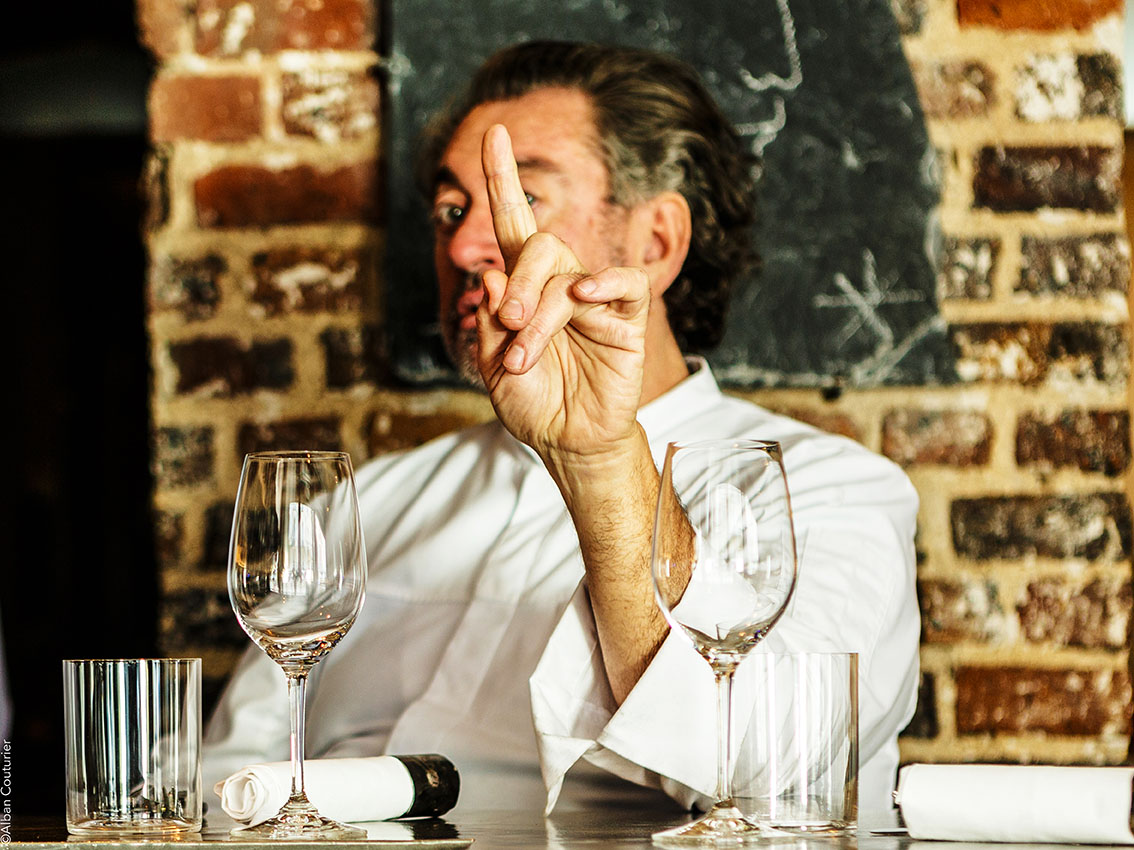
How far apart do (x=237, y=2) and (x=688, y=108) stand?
58 centimetres

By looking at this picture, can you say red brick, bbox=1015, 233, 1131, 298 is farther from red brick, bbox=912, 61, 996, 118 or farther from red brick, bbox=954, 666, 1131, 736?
red brick, bbox=954, 666, 1131, 736

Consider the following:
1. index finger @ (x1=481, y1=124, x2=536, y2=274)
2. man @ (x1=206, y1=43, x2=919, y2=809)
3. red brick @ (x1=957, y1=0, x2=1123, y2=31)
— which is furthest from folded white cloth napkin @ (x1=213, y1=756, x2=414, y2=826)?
red brick @ (x1=957, y1=0, x2=1123, y2=31)

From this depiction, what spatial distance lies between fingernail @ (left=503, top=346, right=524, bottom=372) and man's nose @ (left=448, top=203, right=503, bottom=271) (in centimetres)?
59

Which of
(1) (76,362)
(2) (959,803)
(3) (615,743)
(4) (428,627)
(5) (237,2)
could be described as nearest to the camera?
(2) (959,803)

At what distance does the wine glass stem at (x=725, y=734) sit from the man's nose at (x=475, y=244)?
2.73 feet

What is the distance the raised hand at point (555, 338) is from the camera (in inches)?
35.7

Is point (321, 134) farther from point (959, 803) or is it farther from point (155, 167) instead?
point (959, 803)

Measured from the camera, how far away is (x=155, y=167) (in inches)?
64.6

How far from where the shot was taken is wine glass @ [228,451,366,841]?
2.48 feet

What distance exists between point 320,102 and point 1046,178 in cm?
89

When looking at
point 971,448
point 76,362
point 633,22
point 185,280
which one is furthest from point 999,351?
point 76,362

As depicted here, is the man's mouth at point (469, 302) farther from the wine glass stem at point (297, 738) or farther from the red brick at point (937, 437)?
the wine glass stem at point (297, 738)

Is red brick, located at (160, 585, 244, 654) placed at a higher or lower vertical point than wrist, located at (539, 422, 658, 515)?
lower

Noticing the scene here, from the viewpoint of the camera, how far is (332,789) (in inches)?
32.5
